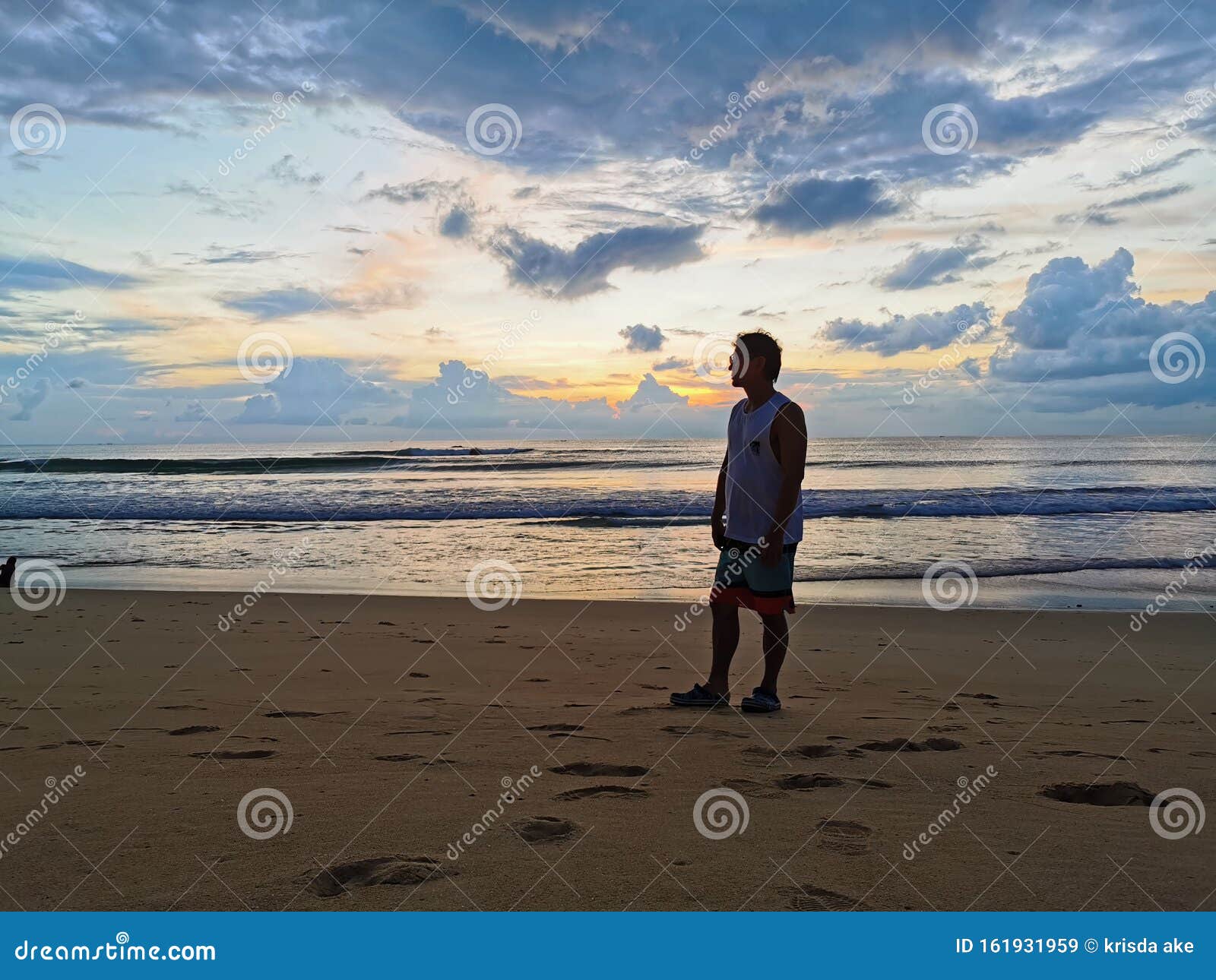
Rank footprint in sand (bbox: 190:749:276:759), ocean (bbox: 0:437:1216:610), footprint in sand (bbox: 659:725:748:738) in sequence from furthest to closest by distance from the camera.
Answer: ocean (bbox: 0:437:1216:610)
footprint in sand (bbox: 659:725:748:738)
footprint in sand (bbox: 190:749:276:759)

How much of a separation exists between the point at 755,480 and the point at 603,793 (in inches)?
90.1

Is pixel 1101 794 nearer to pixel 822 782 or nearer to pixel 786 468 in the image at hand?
pixel 822 782

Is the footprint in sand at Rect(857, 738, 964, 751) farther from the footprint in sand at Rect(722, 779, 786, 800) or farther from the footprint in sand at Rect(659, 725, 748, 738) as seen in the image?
the footprint in sand at Rect(722, 779, 786, 800)

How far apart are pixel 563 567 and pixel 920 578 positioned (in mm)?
5271

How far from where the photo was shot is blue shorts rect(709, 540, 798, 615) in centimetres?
515

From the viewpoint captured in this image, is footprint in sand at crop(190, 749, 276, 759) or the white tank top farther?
the white tank top

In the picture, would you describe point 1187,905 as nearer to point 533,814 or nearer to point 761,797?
point 761,797

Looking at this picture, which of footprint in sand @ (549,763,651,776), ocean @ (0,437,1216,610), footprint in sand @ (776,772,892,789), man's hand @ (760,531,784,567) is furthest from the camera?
ocean @ (0,437,1216,610)

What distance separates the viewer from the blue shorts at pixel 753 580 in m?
5.15

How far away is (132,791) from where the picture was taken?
3.60 meters

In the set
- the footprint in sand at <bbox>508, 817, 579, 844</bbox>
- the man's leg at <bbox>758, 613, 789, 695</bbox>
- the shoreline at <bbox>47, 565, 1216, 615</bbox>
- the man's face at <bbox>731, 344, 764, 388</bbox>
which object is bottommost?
the footprint in sand at <bbox>508, 817, 579, 844</bbox>

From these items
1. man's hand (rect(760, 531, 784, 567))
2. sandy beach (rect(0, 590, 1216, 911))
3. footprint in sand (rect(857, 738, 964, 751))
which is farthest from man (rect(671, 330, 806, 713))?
footprint in sand (rect(857, 738, 964, 751))

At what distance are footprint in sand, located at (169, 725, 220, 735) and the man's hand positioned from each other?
10.4ft

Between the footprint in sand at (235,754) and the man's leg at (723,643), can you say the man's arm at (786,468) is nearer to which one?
the man's leg at (723,643)
